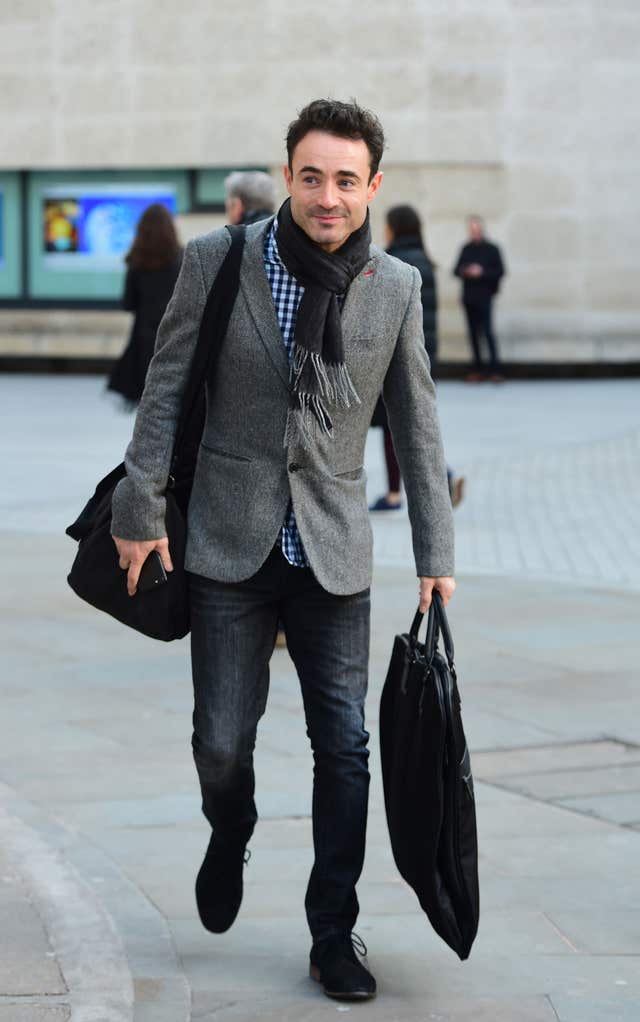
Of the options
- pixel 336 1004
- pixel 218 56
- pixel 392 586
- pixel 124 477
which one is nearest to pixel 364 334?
pixel 124 477

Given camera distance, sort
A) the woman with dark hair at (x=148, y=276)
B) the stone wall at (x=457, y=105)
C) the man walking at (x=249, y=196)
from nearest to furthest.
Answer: the man walking at (x=249, y=196) < the woman with dark hair at (x=148, y=276) < the stone wall at (x=457, y=105)

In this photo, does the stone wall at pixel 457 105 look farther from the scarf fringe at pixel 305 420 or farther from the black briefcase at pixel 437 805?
the black briefcase at pixel 437 805

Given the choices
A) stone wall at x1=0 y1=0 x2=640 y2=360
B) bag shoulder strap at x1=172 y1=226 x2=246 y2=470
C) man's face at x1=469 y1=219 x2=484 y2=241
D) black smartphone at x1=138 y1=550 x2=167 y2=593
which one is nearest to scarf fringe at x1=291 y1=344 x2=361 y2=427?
bag shoulder strap at x1=172 y1=226 x2=246 y2=470

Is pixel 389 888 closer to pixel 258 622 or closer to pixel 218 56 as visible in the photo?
pixel 258 622

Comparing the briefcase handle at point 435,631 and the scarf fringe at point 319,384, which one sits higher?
the scarf fringe at point 319,384

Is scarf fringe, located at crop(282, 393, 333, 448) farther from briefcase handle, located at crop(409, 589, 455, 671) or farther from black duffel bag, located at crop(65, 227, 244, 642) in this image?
briefcase handle, located at crop(409, 589, 455, 671)

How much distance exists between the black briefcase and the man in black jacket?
18.7 metres

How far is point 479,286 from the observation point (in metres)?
22.4

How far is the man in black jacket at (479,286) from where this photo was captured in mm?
22219

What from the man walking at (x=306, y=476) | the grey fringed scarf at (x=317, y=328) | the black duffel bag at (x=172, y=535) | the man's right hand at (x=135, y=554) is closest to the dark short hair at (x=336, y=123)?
the man walking at (x=306, y=476)

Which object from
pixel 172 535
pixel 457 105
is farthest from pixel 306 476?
pixel 457 105

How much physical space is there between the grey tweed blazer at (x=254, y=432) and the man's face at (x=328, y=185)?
139mm

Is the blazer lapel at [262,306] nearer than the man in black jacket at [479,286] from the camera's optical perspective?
Yes

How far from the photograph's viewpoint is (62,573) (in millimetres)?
9250
